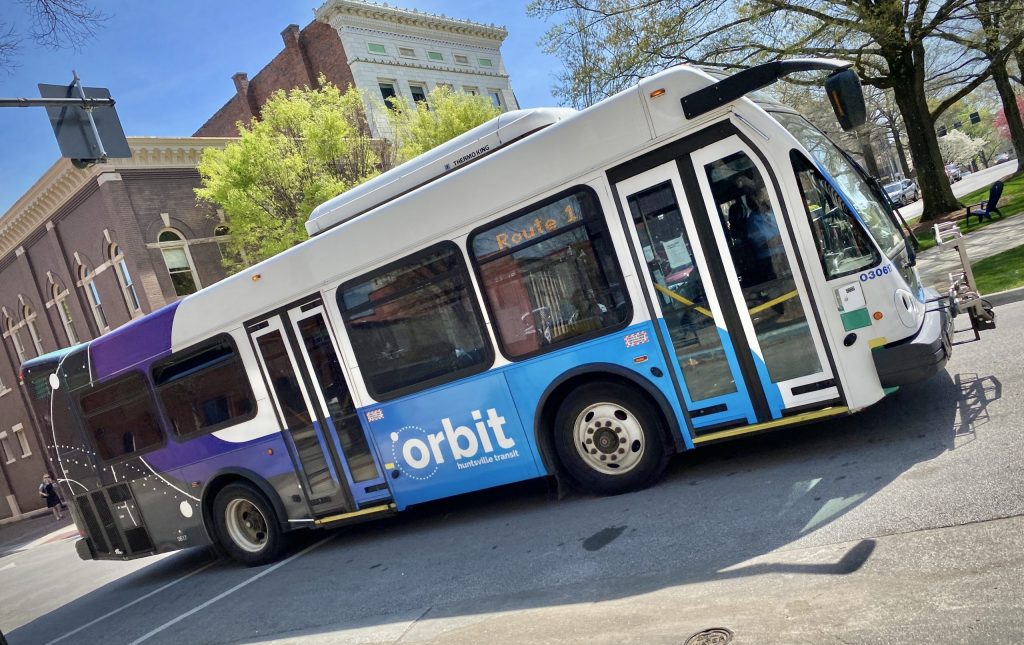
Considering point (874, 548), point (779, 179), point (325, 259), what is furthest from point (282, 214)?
point (874, 548)

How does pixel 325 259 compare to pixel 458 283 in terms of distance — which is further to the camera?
pixel 325 259

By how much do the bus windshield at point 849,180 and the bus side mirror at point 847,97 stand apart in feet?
1.22

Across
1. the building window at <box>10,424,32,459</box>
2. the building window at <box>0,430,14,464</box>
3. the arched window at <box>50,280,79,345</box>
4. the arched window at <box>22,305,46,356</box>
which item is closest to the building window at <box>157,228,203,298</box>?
the arched window at <box>50,280,79,345</box>

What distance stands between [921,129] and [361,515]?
18774 millimetres

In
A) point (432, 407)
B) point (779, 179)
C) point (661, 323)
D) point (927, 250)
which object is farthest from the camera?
point (927, 250)

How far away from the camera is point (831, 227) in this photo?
5508mm

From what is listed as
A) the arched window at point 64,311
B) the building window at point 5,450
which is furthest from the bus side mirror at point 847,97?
the building window at point 5,450

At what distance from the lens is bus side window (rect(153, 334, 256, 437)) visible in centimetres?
834

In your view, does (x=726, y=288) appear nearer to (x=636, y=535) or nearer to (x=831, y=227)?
(x=831, y=227)

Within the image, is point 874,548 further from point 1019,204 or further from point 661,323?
point 1019,204

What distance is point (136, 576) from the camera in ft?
37.4

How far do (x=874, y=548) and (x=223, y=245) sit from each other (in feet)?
81.1

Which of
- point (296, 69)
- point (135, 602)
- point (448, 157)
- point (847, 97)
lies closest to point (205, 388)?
point (135, 602)

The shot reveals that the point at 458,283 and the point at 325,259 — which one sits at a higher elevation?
the point at 325,259
